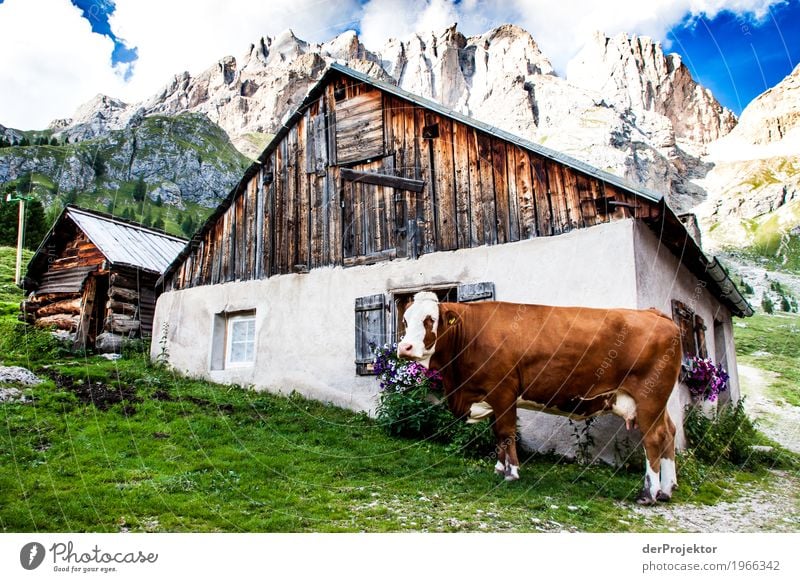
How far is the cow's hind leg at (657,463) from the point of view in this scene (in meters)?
4.03

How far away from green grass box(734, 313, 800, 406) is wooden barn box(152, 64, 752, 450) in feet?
2.06

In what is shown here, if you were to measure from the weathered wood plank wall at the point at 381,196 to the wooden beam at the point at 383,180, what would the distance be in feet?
0.05

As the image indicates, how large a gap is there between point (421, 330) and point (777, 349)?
5428 mm

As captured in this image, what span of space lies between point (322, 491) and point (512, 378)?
187cm

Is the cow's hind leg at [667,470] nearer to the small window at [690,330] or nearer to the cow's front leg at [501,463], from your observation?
the cow's front leg at [501,463]

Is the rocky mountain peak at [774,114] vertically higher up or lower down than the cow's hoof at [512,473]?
higher up

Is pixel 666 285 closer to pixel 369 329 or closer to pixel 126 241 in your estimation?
pixel 369 329

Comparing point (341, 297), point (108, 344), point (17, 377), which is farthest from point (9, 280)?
point (341, 297)

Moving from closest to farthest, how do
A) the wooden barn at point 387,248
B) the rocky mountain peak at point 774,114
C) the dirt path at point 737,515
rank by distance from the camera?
the dirt path at point 737,515
the rocky mountain peak at point 774,114
the wooden barn at point 387,248

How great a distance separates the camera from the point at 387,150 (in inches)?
307

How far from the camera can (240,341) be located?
9.13 m

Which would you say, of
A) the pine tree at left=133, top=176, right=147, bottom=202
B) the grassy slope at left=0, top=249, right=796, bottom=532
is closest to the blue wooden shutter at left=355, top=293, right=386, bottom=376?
the grassy slope at left=0, top=249, right=796, bottom=532

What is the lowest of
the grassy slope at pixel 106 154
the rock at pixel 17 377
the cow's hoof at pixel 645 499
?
the cow's hoof at pixel 645 499

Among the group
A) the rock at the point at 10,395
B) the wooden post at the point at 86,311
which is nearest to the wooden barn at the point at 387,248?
the wooden post at the point at 86,311
